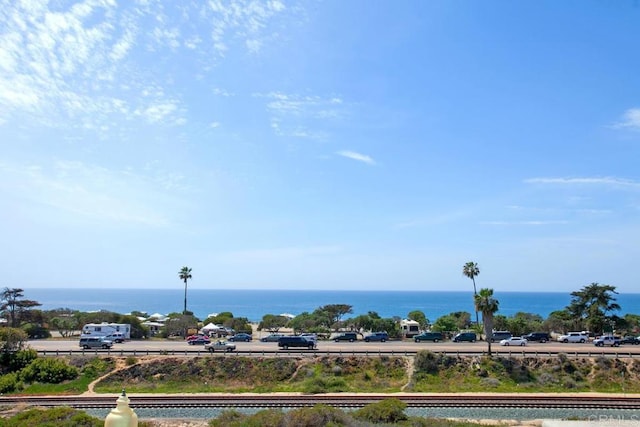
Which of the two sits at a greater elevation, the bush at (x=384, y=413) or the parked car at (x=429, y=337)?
the parked car at (x=429, y=337)

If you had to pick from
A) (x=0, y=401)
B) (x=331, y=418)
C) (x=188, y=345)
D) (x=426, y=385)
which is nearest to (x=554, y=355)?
(x=426, y=385)

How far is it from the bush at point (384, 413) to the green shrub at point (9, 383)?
27.2 metres

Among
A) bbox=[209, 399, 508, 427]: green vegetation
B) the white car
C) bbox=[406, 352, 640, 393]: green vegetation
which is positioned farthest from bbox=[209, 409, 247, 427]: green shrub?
the white car

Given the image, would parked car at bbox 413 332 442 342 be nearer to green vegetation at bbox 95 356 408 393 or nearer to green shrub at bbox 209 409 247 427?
green vegetation at bbox 95 356 408 393

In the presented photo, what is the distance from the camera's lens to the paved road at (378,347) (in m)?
44.4

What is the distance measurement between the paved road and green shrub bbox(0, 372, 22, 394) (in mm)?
8011

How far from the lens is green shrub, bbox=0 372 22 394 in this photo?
118 feet

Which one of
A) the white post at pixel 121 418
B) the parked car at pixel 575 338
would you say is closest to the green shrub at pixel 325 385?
the parked car at pixel 575 338

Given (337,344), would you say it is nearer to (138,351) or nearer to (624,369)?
(138,351)

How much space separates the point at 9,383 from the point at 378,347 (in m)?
31.7

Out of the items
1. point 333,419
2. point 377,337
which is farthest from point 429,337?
point 333,419

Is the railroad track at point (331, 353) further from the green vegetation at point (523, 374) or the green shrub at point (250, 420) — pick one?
the green shrub at point (250, 420)

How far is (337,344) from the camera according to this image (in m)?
51.3

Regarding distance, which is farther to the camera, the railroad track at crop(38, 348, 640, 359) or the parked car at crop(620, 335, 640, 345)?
the parked car at crop(620, 335, 640, 345)
